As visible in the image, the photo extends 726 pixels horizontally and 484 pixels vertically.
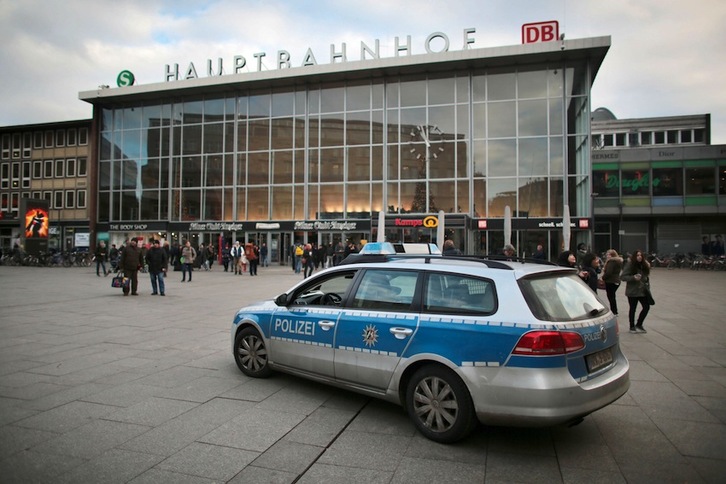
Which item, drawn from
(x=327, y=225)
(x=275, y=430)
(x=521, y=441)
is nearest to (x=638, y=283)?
(x=521, y=441)

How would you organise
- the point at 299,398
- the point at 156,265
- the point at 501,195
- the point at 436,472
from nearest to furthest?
1. the point at 436,472
2. the point at 299,398
3. the point at 156,265
4. the point at 501,195

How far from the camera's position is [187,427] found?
430cm

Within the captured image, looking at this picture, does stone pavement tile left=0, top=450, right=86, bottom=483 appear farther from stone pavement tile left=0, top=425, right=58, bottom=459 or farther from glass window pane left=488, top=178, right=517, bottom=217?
glass window pane left=488, top=178, right=517, bottom=217

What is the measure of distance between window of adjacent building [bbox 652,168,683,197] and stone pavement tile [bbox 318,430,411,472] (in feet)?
132

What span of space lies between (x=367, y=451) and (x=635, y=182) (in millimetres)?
40325

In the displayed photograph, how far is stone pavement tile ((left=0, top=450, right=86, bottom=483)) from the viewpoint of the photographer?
3344 millimetres

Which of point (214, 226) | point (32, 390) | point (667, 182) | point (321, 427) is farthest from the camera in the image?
point (667, 182)

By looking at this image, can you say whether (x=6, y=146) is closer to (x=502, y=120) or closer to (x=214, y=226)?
(x=214, y=226)

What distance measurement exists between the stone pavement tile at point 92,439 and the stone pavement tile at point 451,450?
2431mm

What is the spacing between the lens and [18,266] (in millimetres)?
33469

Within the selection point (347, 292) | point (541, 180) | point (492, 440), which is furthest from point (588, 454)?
point (541, 180)

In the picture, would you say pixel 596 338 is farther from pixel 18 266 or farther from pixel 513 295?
pixel 18 266

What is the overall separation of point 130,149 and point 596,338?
42.1 m

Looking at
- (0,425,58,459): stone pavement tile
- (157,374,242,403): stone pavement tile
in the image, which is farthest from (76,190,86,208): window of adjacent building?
(0,425,58,459): stone pavement tile
